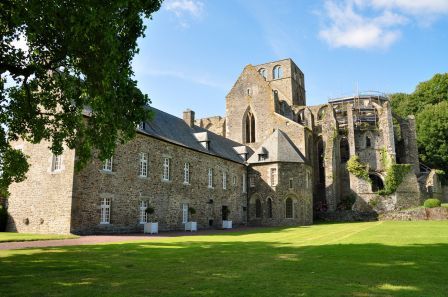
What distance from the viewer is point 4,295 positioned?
236 inches

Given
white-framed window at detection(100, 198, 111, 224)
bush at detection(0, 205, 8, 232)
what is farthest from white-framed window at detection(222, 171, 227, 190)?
bush at detection(0, 205, 8, 232)

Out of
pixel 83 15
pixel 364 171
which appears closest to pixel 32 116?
pixel 83 15

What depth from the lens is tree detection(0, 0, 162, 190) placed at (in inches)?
379

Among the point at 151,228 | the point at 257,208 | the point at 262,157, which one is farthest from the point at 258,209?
the point at 151,228

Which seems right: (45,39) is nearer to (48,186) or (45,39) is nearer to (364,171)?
(48,186)

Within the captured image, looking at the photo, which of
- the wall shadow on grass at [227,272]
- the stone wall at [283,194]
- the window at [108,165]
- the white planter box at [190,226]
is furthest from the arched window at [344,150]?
the wall shadow on grass at [227,272]

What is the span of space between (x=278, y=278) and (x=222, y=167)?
24.5m

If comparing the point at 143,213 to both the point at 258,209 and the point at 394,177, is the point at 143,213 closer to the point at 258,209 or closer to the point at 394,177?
the point at 258,209

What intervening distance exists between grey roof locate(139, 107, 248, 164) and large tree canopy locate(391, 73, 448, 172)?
1139 inches

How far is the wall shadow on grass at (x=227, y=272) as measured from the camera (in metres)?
6.22

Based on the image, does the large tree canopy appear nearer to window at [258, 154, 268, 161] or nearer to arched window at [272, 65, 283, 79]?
arched window at [272, 65, 283, 79]

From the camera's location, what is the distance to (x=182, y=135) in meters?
28.5

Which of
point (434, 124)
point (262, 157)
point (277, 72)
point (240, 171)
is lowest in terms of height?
point (240, 171)

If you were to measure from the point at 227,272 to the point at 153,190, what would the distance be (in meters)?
16.3
